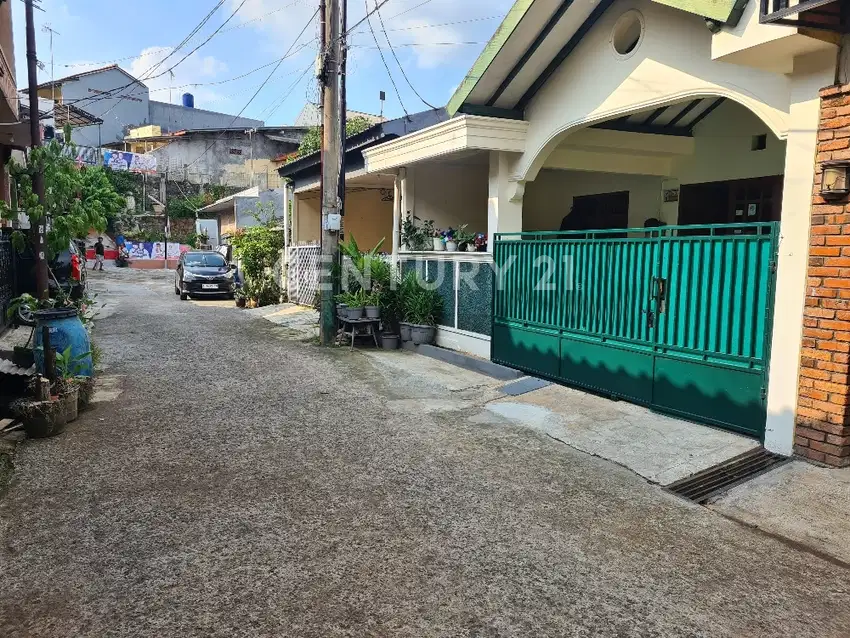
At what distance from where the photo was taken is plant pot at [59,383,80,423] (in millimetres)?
5605

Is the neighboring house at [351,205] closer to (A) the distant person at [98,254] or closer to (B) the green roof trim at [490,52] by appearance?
(B) the green roof trim at [490,52]

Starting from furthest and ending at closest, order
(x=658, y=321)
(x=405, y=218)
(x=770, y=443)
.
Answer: (x=405, y=218) < (x=658, y=321) < (x=770, y=443)

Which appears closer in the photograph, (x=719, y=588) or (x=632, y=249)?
(x=719, y=588)

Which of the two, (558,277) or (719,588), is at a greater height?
(558,277)

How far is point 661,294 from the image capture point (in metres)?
5.98

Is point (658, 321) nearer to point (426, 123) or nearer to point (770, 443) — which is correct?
point (770, 443)

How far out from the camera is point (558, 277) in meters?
7.30

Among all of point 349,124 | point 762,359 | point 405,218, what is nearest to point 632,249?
point 762,359

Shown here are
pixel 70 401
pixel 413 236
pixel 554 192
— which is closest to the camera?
pixel 70 401

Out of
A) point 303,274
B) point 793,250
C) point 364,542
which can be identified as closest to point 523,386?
point 793,250

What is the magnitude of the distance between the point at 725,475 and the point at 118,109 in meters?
44.3

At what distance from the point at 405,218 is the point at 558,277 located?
4203 mm

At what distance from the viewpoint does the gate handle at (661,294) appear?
595 cm

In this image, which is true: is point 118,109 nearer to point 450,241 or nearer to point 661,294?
point 450,241
